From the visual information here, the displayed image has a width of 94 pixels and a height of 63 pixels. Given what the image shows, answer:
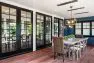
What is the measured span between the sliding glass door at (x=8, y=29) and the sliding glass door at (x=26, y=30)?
559mm

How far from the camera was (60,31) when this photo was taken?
32.9 feet

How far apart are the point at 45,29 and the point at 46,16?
3.22 feet

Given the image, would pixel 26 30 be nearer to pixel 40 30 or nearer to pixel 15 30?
pixel 15 30

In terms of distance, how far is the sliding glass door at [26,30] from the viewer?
5.82 meters

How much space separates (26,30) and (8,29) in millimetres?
1228

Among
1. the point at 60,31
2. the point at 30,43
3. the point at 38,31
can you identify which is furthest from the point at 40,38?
the point at 60,31

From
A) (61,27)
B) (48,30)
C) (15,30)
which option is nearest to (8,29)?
(15,30)

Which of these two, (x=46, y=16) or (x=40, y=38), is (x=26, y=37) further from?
(x=46, y=16)

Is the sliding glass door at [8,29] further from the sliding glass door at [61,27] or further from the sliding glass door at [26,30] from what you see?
the sliding glass door at [61,27]

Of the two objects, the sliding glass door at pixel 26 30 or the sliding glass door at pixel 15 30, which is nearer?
the sliding glass door at pixel 15 30

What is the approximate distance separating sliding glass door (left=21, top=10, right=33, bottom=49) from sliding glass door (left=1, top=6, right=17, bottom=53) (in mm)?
559

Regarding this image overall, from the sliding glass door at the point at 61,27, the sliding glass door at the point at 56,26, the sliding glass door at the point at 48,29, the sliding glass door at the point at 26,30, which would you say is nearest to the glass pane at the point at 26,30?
the sliding glass door at the point at 26,30

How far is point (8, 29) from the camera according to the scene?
16.6 feet

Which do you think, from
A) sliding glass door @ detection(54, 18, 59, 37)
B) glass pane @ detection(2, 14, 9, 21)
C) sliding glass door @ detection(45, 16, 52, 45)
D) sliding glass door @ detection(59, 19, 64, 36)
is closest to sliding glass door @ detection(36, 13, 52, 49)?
sliding glass door @ detection(45, 16, 52, 45)
